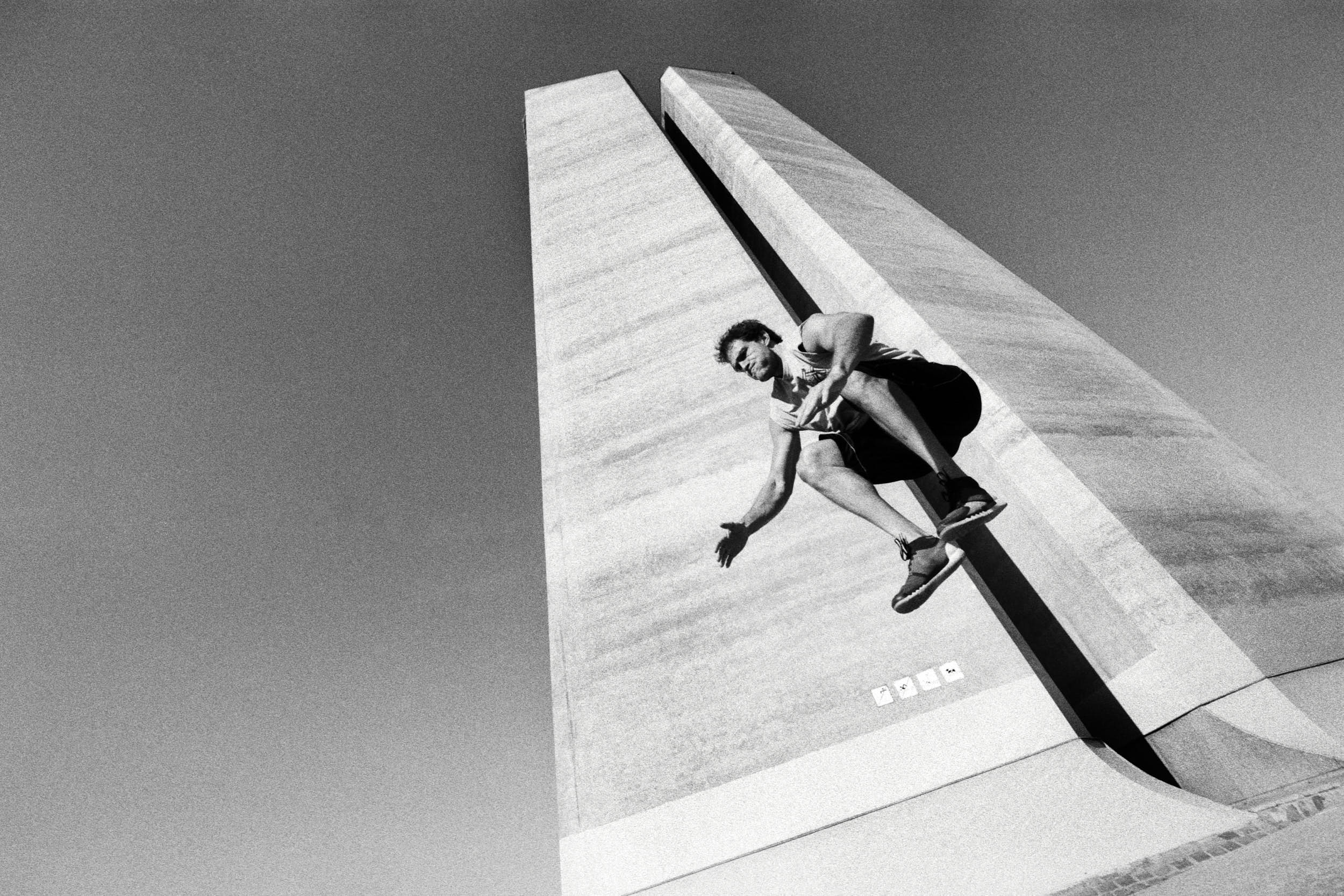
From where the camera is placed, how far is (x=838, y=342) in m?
4.85

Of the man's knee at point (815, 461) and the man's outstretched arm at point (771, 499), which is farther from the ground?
the man's knee at point (815, 461)

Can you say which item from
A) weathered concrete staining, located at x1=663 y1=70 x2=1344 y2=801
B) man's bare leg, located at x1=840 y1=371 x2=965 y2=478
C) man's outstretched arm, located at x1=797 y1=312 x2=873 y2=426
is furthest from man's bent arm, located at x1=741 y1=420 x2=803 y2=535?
weathered concrete staining, located at x1=663 y1=70 x2=1344 y2=801

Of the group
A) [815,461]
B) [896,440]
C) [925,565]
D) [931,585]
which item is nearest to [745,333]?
[815,461]

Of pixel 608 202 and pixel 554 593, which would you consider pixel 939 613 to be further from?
pixel 608 202

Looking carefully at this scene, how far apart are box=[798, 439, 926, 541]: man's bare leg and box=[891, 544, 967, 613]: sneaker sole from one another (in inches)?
9.3

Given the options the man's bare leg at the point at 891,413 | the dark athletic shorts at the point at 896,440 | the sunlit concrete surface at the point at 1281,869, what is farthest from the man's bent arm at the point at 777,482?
the sunlit concrete surface at the point at 1281,869

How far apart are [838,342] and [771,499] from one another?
1.28 meters

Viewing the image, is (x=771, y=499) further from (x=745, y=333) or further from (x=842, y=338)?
(x=842, y=338)

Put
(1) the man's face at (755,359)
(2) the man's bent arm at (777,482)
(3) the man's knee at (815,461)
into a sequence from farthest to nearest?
1. (2) the man's bent arm at (777,482)
2. (1) the man's face at (755,359)
3. (3) the man's knee at (815,461)

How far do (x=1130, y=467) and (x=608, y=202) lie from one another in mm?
7492

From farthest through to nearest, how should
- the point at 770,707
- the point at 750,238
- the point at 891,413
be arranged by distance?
1. the point at 750,238
2. the point at 891,413
3. the point at 770,707

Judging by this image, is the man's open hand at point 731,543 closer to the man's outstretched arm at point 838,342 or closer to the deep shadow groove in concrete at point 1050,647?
the man's outstretched arm at point 838,342

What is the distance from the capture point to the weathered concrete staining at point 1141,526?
14.1 feet

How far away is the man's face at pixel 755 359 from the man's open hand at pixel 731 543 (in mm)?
1082
